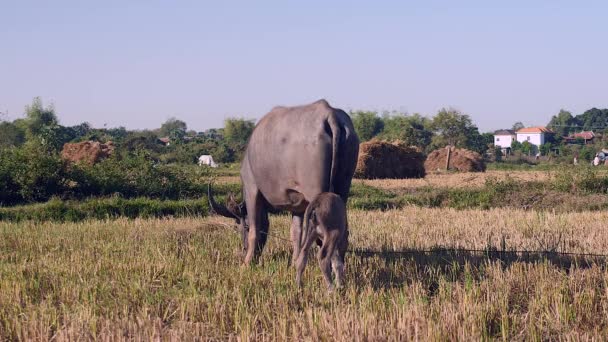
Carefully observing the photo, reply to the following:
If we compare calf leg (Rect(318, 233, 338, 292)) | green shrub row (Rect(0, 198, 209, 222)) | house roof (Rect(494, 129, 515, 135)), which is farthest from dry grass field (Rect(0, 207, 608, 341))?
house roof (Rect(494, 129, 515, 135))

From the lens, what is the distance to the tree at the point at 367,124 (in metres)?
89.9

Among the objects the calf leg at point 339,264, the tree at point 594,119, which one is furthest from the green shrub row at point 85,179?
the tree at point 594,119

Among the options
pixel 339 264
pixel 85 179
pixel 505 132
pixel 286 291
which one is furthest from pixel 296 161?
pixel 505 132

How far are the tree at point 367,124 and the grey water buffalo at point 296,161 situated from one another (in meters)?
77.7

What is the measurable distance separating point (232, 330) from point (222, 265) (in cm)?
305

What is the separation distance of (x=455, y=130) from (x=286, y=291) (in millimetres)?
69933

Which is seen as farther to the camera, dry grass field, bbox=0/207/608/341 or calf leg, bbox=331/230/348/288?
calf leg, bbox=331/230/348/288

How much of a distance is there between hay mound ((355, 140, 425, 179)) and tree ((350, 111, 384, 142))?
4838cm

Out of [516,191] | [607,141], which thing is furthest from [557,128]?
[516,191]

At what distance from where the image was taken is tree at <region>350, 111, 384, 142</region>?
89894mm

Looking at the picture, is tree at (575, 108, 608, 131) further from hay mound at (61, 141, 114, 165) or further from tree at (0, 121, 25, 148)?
hay mound at (61, 141, 114, 165)

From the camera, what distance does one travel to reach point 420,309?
6176 millimetres

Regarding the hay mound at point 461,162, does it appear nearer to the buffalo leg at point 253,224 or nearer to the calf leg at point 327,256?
the buffalo leg at point 253,224

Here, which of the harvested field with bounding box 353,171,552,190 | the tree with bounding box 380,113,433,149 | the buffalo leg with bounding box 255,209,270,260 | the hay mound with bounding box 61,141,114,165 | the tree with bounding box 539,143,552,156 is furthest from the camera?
the tree with bounding box 539,143,552,156
